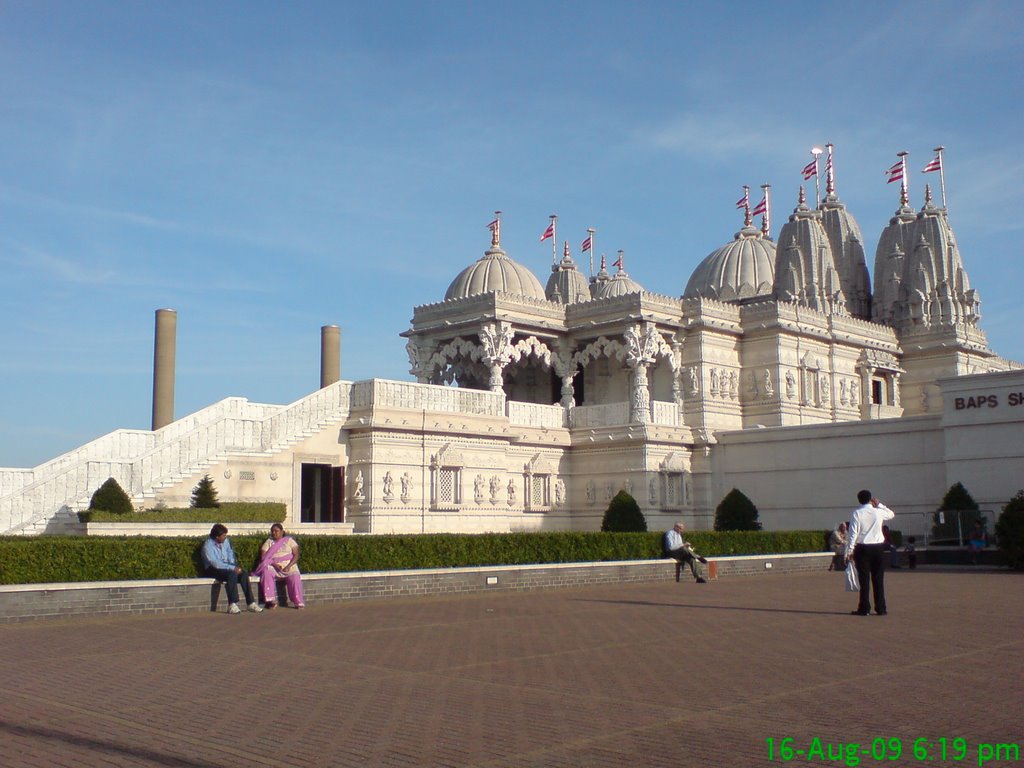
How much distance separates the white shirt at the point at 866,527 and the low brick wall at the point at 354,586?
7.51 m

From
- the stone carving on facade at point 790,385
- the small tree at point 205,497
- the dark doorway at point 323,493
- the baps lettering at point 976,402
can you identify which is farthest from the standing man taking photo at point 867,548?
the stone carving on facade at point 790,385

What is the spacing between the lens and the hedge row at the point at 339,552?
1847 centimetres

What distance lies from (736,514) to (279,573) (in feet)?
83.2

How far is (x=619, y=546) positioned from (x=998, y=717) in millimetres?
18994

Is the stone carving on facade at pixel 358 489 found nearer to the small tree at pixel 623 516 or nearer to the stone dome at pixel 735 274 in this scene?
the small tree at pixel 623 516

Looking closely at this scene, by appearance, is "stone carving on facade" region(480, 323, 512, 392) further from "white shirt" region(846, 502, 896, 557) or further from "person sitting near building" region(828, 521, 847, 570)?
"white shirt" region(846, 502, 896, 557)

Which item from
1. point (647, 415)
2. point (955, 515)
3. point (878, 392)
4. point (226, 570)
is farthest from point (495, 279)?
point (226, 570)

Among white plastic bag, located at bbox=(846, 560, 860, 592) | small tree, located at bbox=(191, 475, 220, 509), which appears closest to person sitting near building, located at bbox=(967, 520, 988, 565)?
white plastic bag, located at bbox=(846, 560, 860, 592)

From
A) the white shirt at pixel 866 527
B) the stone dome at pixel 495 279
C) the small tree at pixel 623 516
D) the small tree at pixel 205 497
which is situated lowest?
the white shirt at pixel 866 527

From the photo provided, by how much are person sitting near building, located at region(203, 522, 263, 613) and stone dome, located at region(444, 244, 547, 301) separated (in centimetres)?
3203

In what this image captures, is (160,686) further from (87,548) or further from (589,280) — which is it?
(589,280)

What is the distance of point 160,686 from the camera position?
11.0 metres

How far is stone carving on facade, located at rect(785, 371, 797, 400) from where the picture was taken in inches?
1903

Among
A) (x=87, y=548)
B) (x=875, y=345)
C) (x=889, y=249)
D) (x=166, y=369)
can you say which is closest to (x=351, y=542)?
(x=87, y=548)
